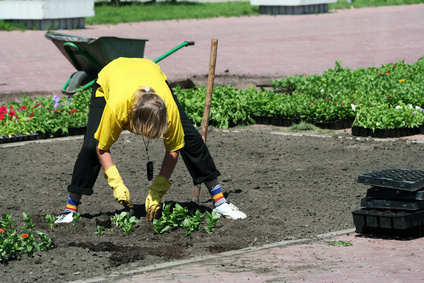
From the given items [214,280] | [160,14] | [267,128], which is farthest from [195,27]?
[214,280]

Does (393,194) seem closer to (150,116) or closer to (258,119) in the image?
(150,116)

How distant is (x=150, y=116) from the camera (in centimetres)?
509

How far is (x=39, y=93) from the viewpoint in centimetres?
1305

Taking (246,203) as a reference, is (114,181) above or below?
above

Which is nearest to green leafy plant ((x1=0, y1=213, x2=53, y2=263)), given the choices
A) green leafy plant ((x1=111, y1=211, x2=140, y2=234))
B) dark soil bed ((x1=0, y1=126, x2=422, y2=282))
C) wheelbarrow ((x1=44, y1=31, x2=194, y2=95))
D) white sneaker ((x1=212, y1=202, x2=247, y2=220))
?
dark soil bed ((x1=0, y1=126, x2=422, y2=282))

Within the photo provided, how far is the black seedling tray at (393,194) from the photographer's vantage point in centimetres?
561

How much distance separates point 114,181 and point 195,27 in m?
18.6

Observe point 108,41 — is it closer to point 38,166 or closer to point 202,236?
point 38,166

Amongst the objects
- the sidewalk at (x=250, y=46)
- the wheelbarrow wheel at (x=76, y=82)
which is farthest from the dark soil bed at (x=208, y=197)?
the sidewalk at (x=250, y=46)

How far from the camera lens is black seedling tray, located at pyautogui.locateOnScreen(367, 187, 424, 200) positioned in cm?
561

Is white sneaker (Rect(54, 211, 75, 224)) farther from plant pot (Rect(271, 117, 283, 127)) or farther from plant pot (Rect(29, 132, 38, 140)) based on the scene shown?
plant pot (Rect(271, 117, 283, 127))

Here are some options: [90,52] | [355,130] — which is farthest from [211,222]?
[90,52]

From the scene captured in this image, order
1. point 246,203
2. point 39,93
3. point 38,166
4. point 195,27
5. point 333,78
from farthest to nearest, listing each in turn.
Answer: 1. point 195,27
2. point 39,93
3. point 333,78
4. point 38,166
5. point 246,203

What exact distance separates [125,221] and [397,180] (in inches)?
80.9
